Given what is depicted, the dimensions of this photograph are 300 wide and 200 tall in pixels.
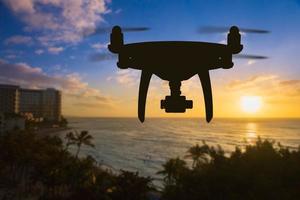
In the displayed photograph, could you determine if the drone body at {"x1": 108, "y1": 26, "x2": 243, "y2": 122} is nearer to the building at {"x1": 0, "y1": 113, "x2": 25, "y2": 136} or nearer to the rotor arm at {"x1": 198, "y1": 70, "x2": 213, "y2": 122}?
the rotor arm at {"x1": 198, "y1": 70, "x2": 213, "y2": 122}

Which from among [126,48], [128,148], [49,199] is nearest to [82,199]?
[49,199]

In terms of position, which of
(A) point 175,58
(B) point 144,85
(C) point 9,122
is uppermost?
(A) point 175,58

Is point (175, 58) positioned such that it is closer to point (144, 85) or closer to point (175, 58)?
point (175, 58)

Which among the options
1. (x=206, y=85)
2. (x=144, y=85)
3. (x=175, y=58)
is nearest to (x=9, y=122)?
(x=144, y=85)

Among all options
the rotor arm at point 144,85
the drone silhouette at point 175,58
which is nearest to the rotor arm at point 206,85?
the drone silhouette at point 175,58

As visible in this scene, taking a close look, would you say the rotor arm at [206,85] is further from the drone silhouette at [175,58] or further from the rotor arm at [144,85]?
the rotor arm at [144,85]

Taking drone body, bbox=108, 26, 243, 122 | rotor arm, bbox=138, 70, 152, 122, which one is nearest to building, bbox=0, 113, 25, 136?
rotor arm, bbox=138, 70, 152, 122

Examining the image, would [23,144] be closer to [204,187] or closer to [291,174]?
[204,187]

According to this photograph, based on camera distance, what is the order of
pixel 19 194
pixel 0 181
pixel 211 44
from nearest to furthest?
pixel 211 44 < pixel 19 194 < pixel 0 181
